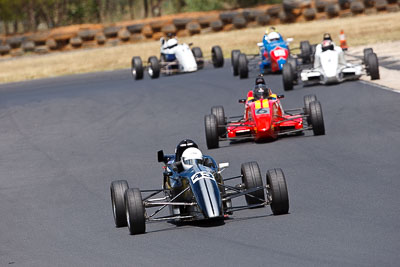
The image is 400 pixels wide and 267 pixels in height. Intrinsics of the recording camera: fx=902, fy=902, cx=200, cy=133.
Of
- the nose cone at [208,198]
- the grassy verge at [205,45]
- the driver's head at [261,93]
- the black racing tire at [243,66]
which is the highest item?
the driver's head at [261,93]

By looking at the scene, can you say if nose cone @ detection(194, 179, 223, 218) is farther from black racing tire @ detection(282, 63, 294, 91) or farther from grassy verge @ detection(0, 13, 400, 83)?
grassy verge @ detection(0, 13, 400, 83)

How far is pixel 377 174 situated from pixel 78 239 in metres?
4.30

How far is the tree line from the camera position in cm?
5566

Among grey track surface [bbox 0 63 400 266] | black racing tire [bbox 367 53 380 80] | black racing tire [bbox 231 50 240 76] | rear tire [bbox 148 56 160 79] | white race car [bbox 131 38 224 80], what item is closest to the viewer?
grey track surface [bbox 0 63 400 266]

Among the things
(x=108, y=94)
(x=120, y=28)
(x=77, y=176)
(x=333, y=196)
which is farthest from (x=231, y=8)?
(x=333, y=196)

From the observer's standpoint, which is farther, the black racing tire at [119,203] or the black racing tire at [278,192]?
the black racing tire at [119,203]

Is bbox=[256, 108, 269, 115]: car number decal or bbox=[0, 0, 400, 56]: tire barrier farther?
bbox=[0, 0, 400, 56]: tire barrier


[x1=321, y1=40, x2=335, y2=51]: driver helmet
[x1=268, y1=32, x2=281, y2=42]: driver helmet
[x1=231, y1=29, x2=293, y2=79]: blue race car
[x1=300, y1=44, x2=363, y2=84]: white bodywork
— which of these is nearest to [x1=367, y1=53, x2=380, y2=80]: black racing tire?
[x1=300, y1=44, x2=363, y2=84]: white bodywork

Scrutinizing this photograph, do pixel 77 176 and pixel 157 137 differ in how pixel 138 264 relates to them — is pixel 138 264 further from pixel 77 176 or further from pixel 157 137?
pixel 157 137

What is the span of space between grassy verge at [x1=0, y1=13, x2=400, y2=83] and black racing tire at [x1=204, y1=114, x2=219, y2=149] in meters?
20.2

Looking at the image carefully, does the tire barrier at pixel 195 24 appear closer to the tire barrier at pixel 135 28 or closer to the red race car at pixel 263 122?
the tire barrier at pixel 135 28

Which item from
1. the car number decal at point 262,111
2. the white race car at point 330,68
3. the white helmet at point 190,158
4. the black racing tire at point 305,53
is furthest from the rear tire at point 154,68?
the white helmet at point 190,158

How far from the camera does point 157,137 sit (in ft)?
62.7

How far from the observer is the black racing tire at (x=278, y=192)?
10102 millimetres
